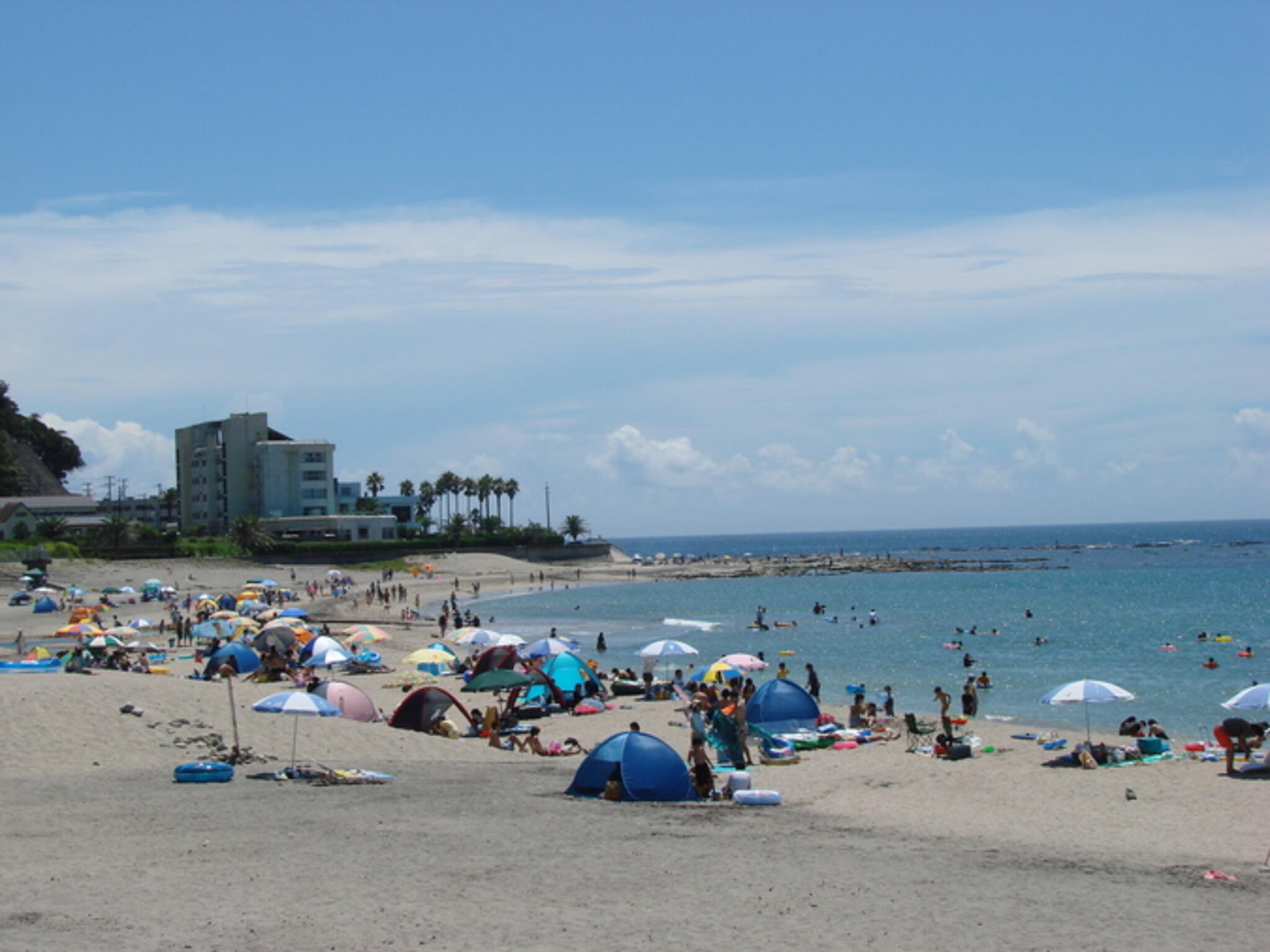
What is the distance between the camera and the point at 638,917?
11.0 meters

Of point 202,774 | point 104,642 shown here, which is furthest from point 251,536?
point 202,774

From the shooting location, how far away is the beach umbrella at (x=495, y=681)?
1066 inches

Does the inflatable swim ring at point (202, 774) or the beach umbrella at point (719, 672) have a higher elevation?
the inflatable swim ring at point (202, 774)

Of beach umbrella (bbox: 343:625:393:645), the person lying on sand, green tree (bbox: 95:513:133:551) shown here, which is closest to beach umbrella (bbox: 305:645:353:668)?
beach umbrella (bbox: 343:625:393:645)

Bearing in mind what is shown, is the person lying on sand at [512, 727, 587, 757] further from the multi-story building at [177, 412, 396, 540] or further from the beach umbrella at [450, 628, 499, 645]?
the multi-story building at [177, 412, 396, 540]

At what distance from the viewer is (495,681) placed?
2717cm

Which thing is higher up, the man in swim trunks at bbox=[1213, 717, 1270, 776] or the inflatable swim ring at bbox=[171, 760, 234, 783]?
the inflatable swim ring at bbox=[171, 760, 234, 783]

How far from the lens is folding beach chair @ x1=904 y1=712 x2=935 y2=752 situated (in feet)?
77.7

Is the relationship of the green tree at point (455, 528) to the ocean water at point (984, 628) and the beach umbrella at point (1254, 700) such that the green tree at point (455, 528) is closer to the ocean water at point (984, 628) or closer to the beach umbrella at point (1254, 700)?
the ocean water at point (984, 628)

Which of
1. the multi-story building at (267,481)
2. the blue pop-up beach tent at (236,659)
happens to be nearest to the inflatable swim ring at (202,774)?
the blue pop-up beach tent at (236,659)

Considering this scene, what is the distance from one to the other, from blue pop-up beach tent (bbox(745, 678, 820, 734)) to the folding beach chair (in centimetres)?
191

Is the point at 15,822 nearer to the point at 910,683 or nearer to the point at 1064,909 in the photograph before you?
the point at 1064,909

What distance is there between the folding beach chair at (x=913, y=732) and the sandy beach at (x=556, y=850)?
1.23 metres

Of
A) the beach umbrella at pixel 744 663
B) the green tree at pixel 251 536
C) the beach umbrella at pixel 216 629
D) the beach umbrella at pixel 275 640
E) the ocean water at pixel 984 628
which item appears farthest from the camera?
the green tree at pixel 251 536
